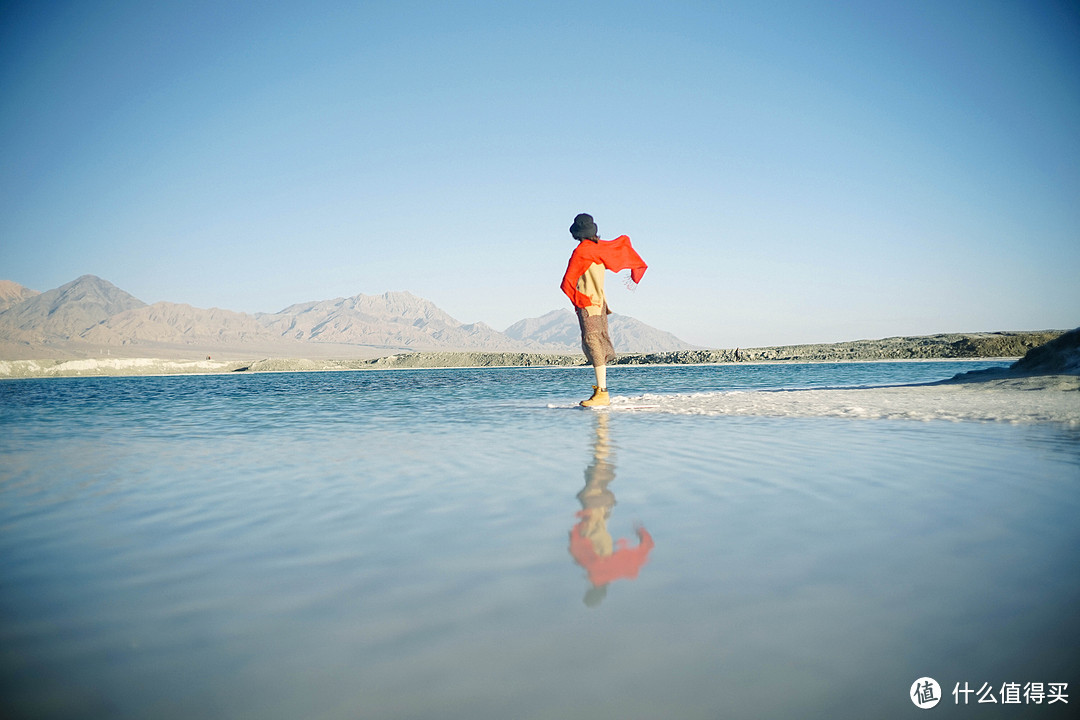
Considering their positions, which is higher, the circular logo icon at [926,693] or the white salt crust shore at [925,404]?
the white salt crust shore at [925,404]

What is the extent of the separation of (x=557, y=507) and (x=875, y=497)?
1.93 m

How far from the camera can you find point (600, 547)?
2750mm

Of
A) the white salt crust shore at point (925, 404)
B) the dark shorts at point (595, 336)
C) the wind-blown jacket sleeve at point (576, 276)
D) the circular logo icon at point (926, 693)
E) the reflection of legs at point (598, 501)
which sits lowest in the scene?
the circular logo icon at point (926, 693)

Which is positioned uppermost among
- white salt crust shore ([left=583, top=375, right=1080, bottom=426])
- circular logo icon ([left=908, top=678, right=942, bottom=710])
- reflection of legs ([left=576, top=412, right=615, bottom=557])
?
white salt crust shore ([left=583, top=375, right=1080, bottom=426])

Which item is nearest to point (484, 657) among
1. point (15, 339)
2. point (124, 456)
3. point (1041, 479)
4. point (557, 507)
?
point (557, 507)

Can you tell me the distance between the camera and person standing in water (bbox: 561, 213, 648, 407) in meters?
11.2

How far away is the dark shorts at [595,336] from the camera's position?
37.3 feet

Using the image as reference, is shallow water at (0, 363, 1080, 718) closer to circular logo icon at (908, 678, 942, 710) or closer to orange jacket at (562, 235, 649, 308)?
circular logo icon at (908, 678, 942, 710)

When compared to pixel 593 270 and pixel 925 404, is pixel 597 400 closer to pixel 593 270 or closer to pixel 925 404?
pixel 593 270

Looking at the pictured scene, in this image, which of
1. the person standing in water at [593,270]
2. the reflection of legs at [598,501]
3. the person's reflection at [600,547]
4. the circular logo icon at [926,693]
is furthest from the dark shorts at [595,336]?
the circular logo icon at [926,693]

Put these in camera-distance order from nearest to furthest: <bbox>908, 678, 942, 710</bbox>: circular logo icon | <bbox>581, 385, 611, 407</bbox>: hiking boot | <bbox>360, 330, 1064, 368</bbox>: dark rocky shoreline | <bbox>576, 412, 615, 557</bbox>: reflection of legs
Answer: <bbox>908, 678, 942, 710</bbox>: circular logo icon, <bbox>576, 412, 615, 557</bbox>: reflection of legs, <bbox>581, 385, 611, 407</bbox>: hiking boot, <bbox>360, 330, 1064, 368</bbox>: dark rocky shoreline

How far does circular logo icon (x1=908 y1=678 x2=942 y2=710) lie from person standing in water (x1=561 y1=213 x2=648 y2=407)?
31.2 ft

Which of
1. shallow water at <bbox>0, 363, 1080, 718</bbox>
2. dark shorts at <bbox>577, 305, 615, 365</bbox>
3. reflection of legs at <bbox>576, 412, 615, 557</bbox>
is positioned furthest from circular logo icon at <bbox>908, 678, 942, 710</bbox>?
dark shorts at <bbox>577, 305, 615, 365</bbox>

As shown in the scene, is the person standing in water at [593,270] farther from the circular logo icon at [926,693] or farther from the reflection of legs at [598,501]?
the circular logo icon at [926,693]
